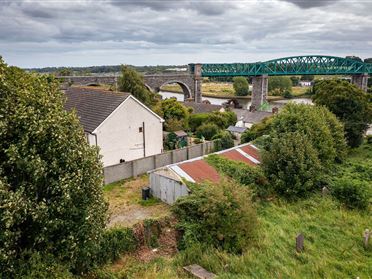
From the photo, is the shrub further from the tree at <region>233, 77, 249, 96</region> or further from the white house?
the tree at <region>233, 77, 249, 96</region>

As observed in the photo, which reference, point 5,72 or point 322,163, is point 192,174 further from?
point 5,72

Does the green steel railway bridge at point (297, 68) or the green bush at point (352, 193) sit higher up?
the green steel railway bridge at point (297, 68)

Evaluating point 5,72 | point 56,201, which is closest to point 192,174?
point 56,201

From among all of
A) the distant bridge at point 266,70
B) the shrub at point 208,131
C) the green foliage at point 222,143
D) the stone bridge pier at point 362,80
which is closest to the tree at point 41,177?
the green foliage at point 222,143

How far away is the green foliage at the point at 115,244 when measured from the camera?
40.4 feet

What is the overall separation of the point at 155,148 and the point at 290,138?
10610 mm

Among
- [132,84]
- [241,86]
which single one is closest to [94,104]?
[132,84]

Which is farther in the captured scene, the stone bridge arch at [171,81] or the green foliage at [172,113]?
the stone bridge arch at [171,81]

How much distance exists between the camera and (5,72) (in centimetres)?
853

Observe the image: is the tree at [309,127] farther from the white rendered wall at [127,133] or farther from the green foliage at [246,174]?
the white rendered wall at [127,133]

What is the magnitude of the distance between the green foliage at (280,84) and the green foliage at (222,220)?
106358 millimetres

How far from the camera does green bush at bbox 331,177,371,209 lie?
19.3m

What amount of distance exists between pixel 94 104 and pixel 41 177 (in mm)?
16694

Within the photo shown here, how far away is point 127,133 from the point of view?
947 inches
